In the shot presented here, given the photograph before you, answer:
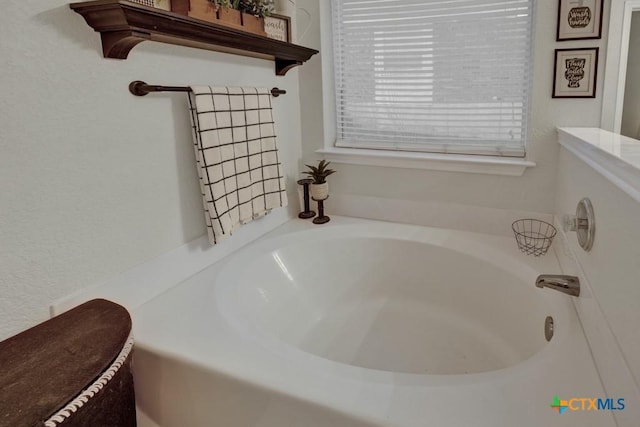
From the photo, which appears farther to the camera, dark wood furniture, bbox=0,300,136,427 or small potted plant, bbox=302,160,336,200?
small potted plant, bbox=302,160,336,200

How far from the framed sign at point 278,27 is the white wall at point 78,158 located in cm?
41

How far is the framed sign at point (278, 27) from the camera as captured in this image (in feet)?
6.38

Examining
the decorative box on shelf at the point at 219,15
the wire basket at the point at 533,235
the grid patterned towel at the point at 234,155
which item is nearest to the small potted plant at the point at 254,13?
the decorative box on shelf at the point at 219,15

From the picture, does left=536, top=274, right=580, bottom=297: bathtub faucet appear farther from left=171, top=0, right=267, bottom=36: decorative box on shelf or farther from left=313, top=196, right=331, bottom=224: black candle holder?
left=171, top=0, right=267, bottom=36: decorative box on shelf

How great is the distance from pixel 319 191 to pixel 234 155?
0.63 m

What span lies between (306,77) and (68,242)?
4.96ft

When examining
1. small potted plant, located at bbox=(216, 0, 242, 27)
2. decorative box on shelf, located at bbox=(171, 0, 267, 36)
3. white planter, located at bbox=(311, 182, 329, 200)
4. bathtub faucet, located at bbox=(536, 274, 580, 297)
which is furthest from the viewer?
white planter, located at bbox=(311, 182, 329, 200)

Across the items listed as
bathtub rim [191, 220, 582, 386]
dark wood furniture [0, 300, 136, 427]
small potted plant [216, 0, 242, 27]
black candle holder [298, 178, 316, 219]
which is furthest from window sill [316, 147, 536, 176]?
dark wood furniture [0, 300, 136, 427]

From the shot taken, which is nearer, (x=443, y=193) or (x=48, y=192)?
(x=48, y=192)

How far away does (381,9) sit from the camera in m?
2.13

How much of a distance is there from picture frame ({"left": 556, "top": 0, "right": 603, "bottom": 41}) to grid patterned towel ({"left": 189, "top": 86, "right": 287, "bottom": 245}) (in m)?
1.24

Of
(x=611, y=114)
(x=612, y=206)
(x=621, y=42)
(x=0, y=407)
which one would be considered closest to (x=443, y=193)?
(x=611, y=114)

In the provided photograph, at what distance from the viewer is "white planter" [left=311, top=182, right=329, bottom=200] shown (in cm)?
227

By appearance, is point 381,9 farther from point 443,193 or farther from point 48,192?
point 48,192
